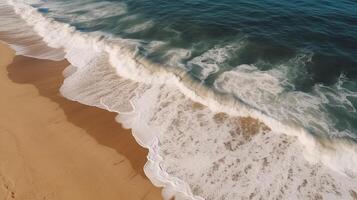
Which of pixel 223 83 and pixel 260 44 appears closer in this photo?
pixel 223 83

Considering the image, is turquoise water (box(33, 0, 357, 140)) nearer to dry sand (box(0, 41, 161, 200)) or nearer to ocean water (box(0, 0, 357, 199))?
ocean water (box(0, 0, 357, 199))

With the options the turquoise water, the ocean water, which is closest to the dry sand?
the ocean water

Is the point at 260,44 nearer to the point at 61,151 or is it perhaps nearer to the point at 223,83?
the point at 223,83

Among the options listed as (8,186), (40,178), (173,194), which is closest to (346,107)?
(173,194)

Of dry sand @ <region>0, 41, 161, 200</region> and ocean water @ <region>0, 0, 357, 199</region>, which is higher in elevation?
ocean water @ <region>0, 0, 357, 199</region>

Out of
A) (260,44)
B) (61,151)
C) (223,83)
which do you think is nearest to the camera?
(61,151)

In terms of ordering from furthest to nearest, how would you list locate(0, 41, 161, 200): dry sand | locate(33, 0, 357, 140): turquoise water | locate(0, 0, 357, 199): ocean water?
locate(33, 0, 357, 140): turquoise water
locate(0, 0, 357, 199): ocean water
locate(0, 41, 161, 200): dry sand

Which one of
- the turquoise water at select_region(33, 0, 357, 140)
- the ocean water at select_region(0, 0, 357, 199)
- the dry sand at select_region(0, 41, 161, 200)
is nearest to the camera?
the dry sand at select_region(0, 41, 161, 200)

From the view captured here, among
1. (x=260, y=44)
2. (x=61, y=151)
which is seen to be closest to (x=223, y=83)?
(x=260, y=44)

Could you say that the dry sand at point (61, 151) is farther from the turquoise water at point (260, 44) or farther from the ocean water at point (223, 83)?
the turquoise water at point (260, 44)
